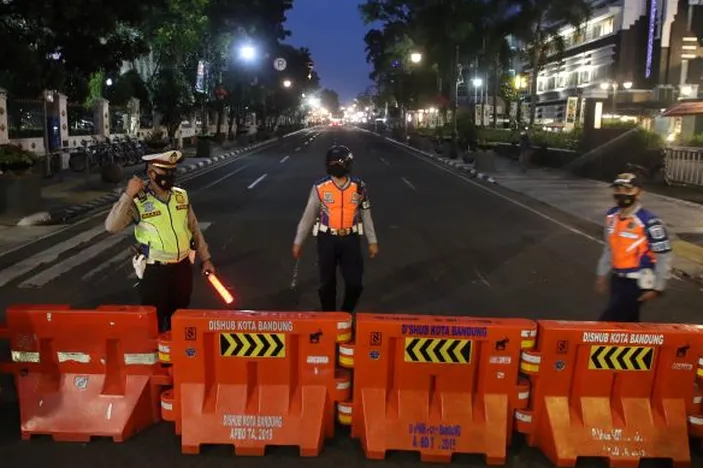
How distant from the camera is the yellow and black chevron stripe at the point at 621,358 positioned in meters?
4.29

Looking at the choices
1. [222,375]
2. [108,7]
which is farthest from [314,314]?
[108,7]

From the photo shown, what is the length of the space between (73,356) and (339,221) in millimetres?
2413

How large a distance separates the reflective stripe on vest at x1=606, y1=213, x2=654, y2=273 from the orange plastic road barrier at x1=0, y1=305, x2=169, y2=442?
11.3 ft

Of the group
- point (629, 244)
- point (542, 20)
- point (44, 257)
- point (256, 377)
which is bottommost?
point (44, 257)

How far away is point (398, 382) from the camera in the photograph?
4.39m

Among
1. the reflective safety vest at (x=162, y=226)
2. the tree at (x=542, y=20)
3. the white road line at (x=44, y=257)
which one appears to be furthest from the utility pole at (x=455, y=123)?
the reflective safety vest at (x=162, y=226)

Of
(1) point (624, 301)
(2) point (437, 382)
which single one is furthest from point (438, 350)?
(1) point (624, 301)

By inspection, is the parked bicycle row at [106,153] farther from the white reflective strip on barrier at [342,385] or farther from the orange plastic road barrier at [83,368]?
the white reflective strip on barrier at [342,385]

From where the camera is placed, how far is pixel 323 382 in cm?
444

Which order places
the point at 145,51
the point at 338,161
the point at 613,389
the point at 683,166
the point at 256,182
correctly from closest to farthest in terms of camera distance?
the point at 613,389 → the point at 338,161 → the point at 145,51 → the point at 683,166 → the point at 256,182

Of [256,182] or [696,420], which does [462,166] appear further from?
[696,420]

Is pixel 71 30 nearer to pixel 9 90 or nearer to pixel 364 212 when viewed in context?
pixel 9 90

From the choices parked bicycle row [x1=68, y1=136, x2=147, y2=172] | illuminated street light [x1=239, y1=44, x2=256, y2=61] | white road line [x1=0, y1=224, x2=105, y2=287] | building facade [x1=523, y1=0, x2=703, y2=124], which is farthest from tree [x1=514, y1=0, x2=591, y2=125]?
white road line [x1=0, y1=224, x2=105, y2=287]

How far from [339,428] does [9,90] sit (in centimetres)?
2010
